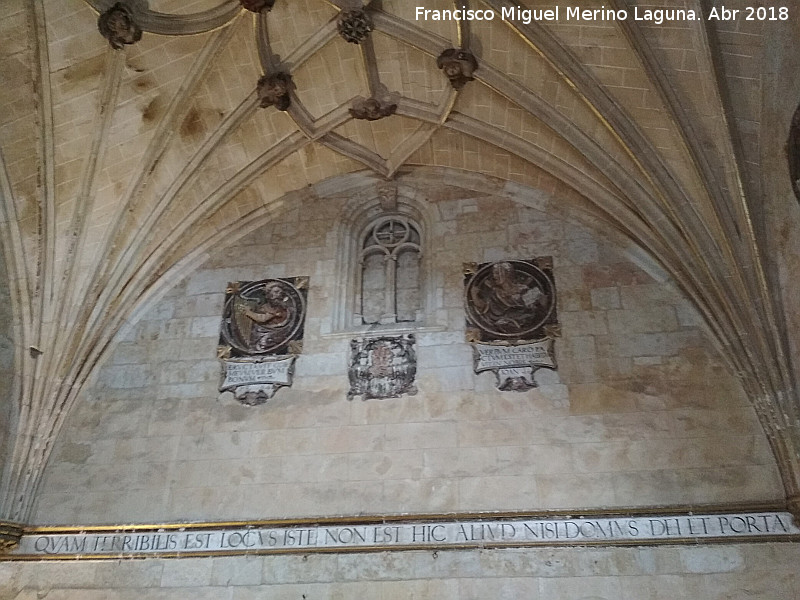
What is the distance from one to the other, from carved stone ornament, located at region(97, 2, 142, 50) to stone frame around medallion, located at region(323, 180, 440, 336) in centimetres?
343

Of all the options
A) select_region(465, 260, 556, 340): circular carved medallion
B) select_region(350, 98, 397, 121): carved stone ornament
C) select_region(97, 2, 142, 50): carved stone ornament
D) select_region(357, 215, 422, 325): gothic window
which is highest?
select_region(350, 98, 397, 121): carved stone ornament

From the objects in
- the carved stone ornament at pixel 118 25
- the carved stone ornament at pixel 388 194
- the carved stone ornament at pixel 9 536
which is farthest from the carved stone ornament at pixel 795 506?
the carved stone ornament at pixel 118 25

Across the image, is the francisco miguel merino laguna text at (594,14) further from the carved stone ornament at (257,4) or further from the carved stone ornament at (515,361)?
the carved stone ornament at (515,361)

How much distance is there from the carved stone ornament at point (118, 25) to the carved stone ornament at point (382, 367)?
14.4 feet

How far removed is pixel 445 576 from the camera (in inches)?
289

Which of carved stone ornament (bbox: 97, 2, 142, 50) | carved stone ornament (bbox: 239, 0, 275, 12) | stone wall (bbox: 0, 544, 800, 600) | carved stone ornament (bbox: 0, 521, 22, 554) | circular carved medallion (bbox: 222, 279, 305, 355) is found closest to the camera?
stone wall (bbox: 0, 544, 800, 600)

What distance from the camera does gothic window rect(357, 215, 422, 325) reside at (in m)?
9.54

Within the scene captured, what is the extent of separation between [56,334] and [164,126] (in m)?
2.97

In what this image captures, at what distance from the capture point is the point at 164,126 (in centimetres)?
952

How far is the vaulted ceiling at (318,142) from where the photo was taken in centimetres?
785

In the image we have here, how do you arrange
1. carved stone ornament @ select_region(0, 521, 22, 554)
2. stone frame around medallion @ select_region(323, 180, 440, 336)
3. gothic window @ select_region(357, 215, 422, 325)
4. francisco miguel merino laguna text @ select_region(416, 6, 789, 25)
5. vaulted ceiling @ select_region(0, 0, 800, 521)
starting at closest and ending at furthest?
1. francisco miguel merino laguna text @ select_region(416, 6, 789, 25)
2. vaulted ceiling @ select_region(0, 0, 800, 521)
3. carved stone ornament @ select_region(0, 521, 22, 554)
4. stone frame around medallion @ select_region(323, 180, 440, 336)
5. gothic window @ select_region(357, 215, 422, 325)

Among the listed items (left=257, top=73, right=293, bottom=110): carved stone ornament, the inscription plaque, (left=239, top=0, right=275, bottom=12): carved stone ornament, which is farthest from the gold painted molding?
(left=239, top=0, right=275, bottom=12): carved stone ornament

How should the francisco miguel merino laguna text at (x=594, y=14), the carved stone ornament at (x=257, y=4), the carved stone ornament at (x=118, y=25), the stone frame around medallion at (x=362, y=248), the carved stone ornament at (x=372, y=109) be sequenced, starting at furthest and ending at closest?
the carved stone ornament at (x=372, y=109)
the stone frame around medallion at (x=362, y=248)
the carved stone ornament at (x=257, y=4)
the carved stone ornament at (x=118, y=25)
the francisco miguel merino laguna text at (x=594, y=14)

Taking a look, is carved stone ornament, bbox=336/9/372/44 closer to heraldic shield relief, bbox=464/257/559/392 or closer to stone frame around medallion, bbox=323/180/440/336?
stone frame around medallion, bbox=323/180/440/336
